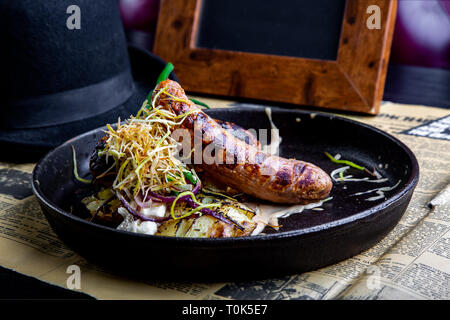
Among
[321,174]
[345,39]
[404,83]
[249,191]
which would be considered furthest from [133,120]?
[404,83]

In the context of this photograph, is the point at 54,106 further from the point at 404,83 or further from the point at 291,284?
the point at 404,83

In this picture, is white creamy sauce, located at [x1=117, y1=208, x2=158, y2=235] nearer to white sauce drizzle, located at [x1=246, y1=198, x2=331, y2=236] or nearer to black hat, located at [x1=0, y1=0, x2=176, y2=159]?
white sauce drizzle, located at [x1=246, y1=198, x2=331, y2=236]

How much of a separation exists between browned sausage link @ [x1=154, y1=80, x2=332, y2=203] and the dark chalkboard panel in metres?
1.15

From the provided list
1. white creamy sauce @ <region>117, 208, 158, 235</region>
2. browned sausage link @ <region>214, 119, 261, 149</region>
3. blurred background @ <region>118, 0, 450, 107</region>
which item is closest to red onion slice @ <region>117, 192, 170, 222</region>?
white creamy sauce @ <region>117, 208, 158, 235</region>

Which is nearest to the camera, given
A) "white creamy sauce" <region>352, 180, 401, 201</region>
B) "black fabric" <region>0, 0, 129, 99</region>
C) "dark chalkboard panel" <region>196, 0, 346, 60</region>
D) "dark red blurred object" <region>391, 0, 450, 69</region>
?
"white creamy sauce" <region>352, 180, 401, 201</region>

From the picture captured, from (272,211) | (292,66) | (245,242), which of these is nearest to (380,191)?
(272,211)

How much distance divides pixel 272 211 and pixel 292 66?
1188mm

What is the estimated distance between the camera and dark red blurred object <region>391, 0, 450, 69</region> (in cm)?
299

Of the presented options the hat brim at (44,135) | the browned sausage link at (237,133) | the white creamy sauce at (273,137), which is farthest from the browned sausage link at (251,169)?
the hat brim at (44,135)

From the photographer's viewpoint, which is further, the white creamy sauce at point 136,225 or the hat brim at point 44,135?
the hat brim at point 44,135

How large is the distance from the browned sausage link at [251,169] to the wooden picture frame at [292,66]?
104 cm

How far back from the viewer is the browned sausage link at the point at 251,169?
44.5 inches

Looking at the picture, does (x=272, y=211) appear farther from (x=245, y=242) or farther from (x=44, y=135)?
(x=44, y=135)

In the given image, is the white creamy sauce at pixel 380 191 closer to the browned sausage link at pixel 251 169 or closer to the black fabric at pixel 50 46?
the browned sausage link at pixel 251 169
